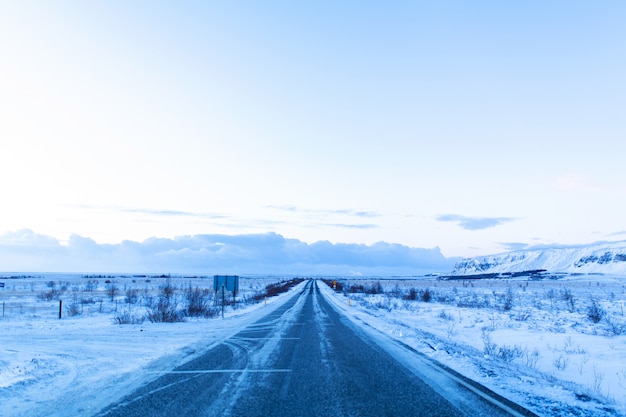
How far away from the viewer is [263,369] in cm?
946

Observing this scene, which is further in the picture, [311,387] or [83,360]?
[83,360]

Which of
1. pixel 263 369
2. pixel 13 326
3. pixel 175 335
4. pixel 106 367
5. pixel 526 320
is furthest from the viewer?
pixel 526 320

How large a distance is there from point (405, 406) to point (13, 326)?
20195mm

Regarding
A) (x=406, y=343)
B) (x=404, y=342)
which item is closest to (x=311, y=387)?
(x=406, y=343)

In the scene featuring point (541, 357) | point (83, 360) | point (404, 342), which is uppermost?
point (83, 360)

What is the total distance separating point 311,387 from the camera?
7848 mm

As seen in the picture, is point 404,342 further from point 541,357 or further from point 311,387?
point 311,387

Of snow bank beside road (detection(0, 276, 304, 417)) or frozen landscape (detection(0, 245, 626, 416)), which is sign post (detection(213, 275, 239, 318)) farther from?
snow bank beside road (detection(0, 276, 304, 417))

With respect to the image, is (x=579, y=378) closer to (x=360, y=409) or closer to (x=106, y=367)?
(x=360, y=409)

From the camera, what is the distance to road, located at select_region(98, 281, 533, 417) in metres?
6.39

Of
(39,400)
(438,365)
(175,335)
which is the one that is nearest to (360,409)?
(438,365)

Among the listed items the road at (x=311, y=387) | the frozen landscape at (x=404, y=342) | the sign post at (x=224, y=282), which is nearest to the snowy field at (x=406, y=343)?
the frozen landscape at (x=404, y=342)

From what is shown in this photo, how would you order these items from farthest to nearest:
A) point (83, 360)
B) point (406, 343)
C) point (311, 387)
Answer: point (406, 343)
point (83, 360)
point (311, 387)

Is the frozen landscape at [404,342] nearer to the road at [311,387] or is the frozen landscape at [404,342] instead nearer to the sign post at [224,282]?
the road at [311,387]
